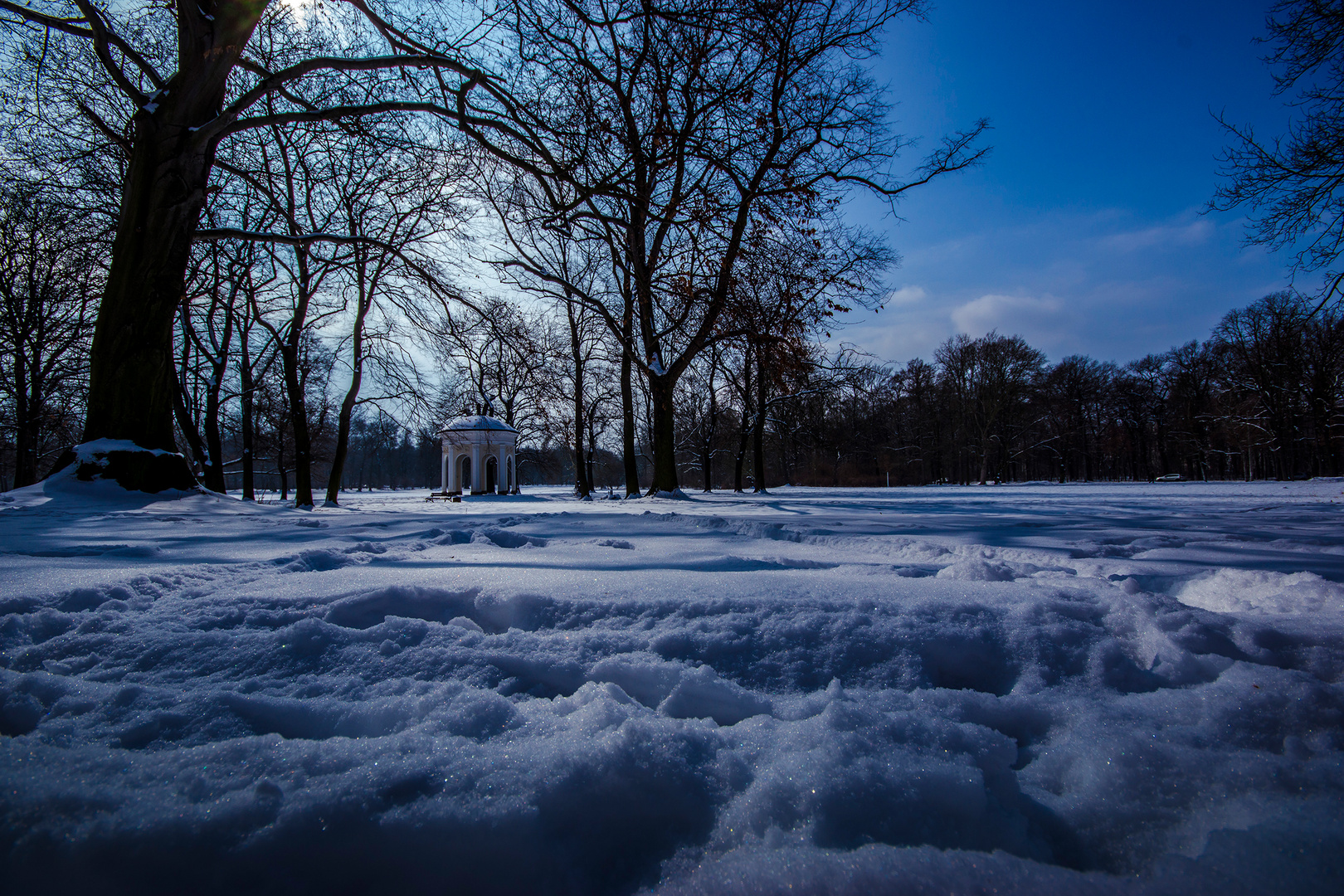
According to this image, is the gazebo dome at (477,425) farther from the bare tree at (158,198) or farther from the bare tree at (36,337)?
the bare tree at (158,198)

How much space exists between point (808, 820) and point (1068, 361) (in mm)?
45899

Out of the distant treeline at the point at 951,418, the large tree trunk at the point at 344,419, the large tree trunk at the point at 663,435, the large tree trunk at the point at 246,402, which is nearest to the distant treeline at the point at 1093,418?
the distant treeline at the point at 951,418

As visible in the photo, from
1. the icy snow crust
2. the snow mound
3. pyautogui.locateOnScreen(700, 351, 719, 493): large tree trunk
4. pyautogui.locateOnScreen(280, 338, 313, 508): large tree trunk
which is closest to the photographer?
the icy snow crust

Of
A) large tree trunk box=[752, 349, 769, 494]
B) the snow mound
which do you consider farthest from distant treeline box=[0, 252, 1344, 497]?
the snow mound

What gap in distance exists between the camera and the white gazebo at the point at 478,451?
2400cm

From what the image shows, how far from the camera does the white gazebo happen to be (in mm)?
24000

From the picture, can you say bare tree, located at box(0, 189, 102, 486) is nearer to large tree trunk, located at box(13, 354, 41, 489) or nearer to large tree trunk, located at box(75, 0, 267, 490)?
large tree trunk, located at box(13, 354, 41, 489)

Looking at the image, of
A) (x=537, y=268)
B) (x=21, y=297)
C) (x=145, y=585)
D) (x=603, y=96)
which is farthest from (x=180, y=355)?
(x=145, y=585)

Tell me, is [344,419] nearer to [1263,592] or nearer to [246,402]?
[246,402]

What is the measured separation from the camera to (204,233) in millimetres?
6082

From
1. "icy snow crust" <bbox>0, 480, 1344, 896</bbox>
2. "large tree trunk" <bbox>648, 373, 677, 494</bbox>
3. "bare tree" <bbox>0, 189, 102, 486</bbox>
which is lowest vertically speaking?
"icy snow crust" <bbox>0, 480, 1344, 896</bbox>

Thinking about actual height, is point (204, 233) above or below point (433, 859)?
above

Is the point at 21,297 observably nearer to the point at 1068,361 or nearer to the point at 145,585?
the point at 145,585

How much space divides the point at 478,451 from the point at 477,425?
124 cm
